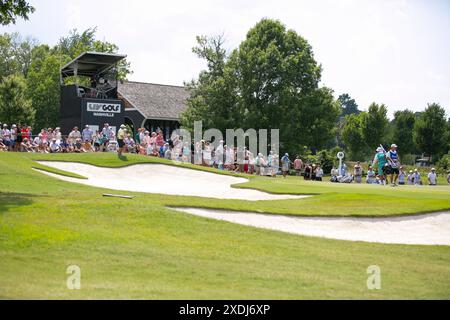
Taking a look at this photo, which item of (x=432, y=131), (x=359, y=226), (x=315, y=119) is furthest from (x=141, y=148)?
(x=432, y=131)

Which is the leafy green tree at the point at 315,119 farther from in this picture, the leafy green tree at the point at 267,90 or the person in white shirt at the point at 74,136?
the person in white shirt at the point at 74,136

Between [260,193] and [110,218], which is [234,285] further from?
[260,193]

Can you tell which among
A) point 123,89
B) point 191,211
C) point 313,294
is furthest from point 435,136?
point 313,294

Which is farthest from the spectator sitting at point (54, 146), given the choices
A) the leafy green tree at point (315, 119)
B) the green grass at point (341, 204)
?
the leafy green tree at point (315, 119)

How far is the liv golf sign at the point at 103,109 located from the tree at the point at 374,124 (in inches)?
1439

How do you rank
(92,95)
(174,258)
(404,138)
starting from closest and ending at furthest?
(174,258) < (92,95) < (404,138)

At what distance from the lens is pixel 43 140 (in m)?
37.5

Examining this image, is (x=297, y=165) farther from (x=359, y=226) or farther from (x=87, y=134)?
(x=359, y=226)

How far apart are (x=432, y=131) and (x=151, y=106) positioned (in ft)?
99.6

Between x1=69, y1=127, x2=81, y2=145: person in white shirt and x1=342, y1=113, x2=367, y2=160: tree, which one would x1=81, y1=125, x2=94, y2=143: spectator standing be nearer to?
x1=69, y1=127, x2=81, y2=145: person in white shirt

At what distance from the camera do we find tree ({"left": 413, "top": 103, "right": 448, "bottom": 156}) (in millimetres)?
68062

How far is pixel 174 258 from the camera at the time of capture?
1165cm

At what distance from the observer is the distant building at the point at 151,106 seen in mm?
67188

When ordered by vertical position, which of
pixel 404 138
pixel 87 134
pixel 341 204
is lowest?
pixel 341 204
